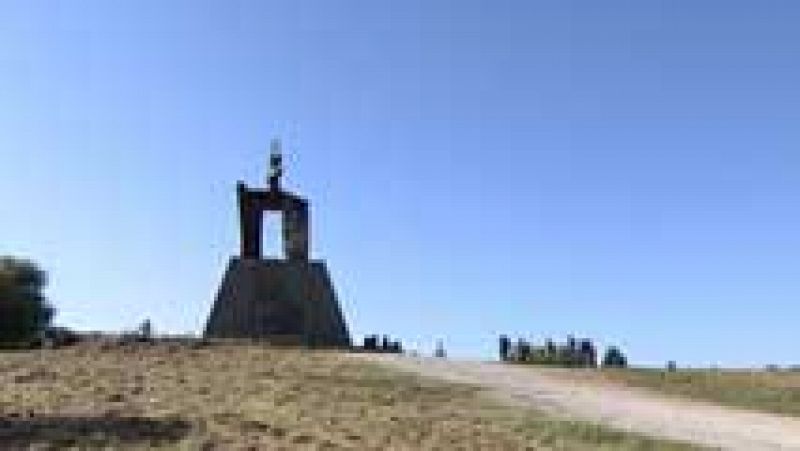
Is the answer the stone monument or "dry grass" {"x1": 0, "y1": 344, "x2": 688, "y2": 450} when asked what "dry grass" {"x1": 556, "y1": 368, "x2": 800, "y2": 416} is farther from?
the stone monument

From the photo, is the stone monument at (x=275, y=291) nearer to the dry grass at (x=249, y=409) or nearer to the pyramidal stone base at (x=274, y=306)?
the pyramidal stone base at (x=274, y=306)

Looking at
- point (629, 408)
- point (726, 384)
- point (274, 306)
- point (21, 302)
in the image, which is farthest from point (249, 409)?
point (21, 302)

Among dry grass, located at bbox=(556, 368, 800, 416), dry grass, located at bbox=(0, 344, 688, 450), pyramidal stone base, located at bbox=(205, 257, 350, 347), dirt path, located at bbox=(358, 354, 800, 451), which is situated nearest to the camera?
dry grass, located at bbox=(0, 344, 688, 450)

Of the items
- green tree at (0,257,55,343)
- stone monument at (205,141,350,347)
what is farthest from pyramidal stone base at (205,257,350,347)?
green tree at (0,257,55,343)

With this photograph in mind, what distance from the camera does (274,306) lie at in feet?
109

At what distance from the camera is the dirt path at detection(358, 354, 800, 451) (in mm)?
19547

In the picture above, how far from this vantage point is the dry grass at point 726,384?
24.1 metres

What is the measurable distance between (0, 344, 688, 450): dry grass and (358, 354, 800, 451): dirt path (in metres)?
0.90

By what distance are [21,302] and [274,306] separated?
5910mm

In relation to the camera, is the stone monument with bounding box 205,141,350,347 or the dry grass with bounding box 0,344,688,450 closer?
the dry grass with bounding box 0,344,688,450

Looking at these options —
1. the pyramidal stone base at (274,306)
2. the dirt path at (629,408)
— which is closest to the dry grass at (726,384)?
the dirt path at (629,408)

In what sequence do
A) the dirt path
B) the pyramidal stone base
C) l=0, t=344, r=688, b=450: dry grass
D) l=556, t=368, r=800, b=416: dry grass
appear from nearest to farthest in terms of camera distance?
l=0, t=344, r=688, b=450: dry grass → the dirt path → l=556, t=368, r=800, b=416: dry grass → the pyramidal stone base

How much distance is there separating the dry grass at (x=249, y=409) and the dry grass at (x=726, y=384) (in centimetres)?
410

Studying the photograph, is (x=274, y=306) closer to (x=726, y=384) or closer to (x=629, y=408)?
(x=726, y=384)
